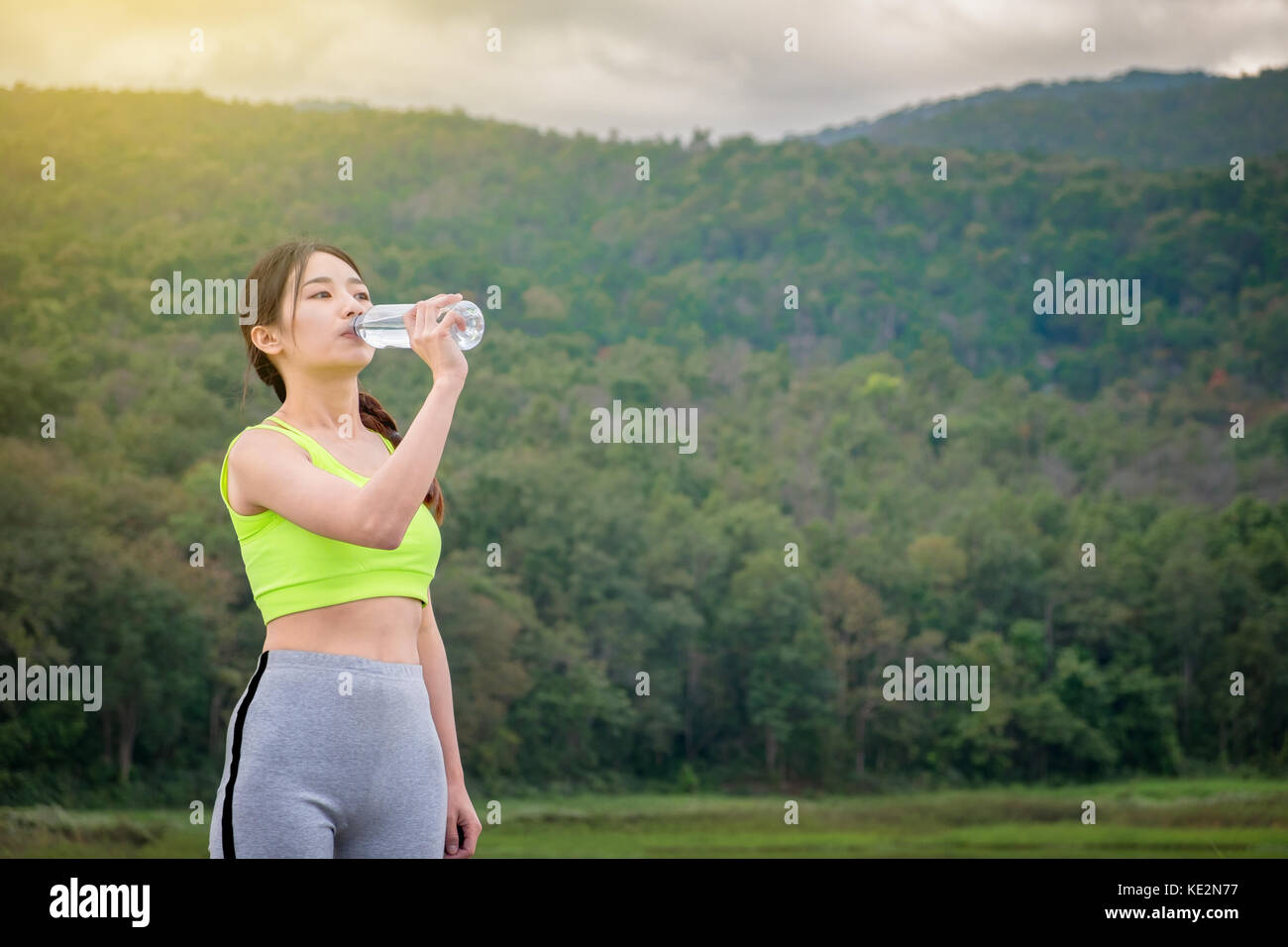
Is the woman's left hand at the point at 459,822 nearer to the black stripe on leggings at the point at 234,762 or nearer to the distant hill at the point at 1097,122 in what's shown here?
the black stripe on leggings at the point at 234,762

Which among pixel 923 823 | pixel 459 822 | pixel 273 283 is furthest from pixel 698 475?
pixel 273 283

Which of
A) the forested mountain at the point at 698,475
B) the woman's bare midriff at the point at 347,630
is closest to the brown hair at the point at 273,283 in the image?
the woman's bare midriff at the point at 347,630

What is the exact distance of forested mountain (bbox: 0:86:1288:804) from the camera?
119 ft

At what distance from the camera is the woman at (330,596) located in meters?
1.93

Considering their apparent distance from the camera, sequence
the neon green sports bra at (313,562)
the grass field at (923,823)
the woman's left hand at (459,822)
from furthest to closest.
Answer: the grass field at (923,823) → the woman's left hand at (459,822) → the neon green sports bra at (313,562)

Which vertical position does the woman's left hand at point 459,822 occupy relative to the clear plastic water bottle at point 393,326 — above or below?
below

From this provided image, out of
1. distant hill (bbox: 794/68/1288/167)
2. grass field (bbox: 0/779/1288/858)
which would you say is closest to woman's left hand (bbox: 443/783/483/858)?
grass field (bbox: 0/779/1288/858)

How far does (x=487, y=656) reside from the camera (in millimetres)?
36688

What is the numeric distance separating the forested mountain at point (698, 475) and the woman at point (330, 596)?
2764 centimetres

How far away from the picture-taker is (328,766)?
196cm

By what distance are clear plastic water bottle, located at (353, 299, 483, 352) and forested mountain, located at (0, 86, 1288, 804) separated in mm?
27635

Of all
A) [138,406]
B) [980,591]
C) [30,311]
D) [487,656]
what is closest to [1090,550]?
[980,591]

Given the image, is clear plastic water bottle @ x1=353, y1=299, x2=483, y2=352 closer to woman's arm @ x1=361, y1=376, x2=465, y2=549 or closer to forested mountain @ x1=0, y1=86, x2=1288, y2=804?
woman's arm @ x1=361, y1=376, x2=465, y2=549

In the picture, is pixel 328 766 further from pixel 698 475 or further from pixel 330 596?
pixel 698 475
